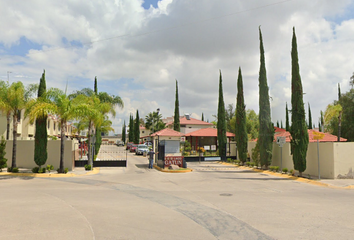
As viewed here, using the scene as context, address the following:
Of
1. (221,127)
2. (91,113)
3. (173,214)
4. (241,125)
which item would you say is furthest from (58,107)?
(221,127)

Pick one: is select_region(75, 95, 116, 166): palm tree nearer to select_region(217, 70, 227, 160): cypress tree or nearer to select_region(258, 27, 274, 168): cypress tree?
select_region(258, 27, 274, 168): cypress tree

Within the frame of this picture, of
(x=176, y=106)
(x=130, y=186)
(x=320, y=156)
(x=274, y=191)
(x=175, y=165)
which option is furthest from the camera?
(x=176, y=106)

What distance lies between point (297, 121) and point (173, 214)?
14214 mm

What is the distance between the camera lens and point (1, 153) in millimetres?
20422

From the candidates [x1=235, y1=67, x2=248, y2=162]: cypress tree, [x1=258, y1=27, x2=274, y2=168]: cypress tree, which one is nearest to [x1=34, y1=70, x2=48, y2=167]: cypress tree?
[x1=258, y1=27, x2=274, y2=168]: cypress tree

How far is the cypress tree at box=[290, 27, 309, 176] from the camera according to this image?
764 inches

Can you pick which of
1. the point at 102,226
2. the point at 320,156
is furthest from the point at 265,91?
the point at 102,226

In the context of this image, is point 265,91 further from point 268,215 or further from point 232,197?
point 268,215

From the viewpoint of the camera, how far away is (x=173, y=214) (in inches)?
352

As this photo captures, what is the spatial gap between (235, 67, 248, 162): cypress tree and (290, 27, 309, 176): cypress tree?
30.9ft

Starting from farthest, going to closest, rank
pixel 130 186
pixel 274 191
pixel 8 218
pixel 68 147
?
pixel 68 147 → pixel 130 186 → pixel 274 191 → pixel 8 218

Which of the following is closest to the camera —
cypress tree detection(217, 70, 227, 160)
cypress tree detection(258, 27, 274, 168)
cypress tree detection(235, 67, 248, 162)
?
cypress tree detection(258, 27, 274, 168)

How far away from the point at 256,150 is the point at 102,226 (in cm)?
1966

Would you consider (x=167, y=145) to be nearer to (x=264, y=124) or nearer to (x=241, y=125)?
(x=264, y=124)
